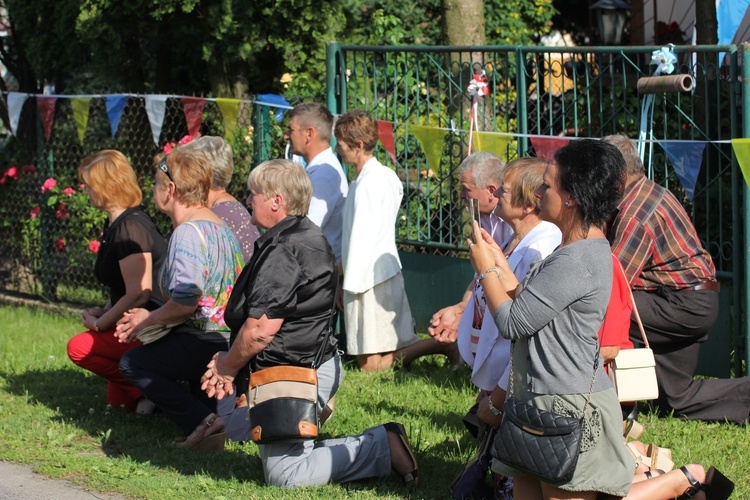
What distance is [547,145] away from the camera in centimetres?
664

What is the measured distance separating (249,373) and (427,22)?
30.2 feet

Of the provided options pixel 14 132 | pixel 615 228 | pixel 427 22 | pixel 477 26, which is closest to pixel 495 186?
pixel 615 228

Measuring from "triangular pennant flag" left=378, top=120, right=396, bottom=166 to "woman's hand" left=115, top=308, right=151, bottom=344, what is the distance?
2728mm

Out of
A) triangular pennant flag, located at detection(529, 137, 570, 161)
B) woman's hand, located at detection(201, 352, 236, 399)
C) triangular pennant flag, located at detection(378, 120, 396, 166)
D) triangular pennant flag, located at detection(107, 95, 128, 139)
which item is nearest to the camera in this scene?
woman's hand, located at detection(201, 352, 236, 399)

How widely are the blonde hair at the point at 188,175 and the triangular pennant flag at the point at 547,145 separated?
7.51 feet

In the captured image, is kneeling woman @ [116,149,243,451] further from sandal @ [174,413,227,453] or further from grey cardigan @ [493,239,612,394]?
grey cardigan @ [493,239,612,394]

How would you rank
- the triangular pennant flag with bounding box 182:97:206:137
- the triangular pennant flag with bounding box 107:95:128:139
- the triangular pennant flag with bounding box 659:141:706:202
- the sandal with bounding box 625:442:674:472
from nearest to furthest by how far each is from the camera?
the sandal with bounding box 625:442:674:472
the triangular pennant flag with bounding box 659:141:706:202
the triangular pennant flag with bounding box 182:97:206:137
the triangular pennant flag with bounding box 107:95:128:139

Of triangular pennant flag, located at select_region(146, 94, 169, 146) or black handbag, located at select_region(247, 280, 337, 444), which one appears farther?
triangular pennant flag, located at select_region(146, 94, 169, 146)

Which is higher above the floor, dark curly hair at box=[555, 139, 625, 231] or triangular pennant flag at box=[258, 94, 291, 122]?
triangular pennant flag at box=[258, 94, 291, 122]

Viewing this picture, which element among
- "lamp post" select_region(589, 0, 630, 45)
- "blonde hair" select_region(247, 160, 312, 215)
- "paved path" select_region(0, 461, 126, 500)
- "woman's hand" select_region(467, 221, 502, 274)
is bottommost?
"paved path" select_region(0, 461, 126, 500)

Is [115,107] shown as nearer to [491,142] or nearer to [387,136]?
[387,136]

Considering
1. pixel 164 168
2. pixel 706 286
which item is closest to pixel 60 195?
pixel 164 168

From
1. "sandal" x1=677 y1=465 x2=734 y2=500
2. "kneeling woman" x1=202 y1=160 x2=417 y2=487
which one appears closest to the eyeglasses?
"kneeling woman" x1=202 y1=160 x2=417 y2=487

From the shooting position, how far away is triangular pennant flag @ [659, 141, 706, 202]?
19.9 ft
